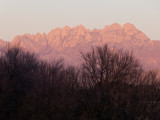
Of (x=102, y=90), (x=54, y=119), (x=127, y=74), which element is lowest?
(x=54, y=119)

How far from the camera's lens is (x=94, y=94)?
127 ft

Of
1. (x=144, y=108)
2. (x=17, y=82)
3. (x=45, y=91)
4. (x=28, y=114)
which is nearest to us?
(x=144, y=108)

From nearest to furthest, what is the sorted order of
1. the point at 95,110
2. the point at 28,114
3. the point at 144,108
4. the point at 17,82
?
the point at 144,108, the point at 95,110, the point at 28,114, the point at 17,82

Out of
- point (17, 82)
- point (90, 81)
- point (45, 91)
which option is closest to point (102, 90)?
point (90, 81)

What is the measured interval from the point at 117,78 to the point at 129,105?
11.3m

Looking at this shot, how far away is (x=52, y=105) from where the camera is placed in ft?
132

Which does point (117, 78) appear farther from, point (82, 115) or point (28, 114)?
point (28, 114)

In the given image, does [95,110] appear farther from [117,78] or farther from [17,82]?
[17,82]

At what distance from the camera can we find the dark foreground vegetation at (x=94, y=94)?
34469 mm

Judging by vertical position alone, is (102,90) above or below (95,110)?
above

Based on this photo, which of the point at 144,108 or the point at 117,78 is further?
the point at 117,78

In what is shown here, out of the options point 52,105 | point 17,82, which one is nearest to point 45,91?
point 52,105

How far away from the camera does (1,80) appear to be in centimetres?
4612

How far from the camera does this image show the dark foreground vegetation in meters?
34.5
